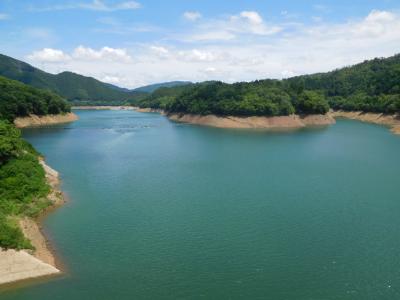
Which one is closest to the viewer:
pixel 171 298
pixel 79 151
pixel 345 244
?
pixel 171 298

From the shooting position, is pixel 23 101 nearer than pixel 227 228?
No

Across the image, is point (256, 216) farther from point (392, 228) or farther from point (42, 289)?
point (42, 289)

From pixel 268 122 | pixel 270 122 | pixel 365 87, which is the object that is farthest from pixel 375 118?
pixel 365 87

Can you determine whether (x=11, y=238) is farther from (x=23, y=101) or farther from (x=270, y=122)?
(x=23, y=101)

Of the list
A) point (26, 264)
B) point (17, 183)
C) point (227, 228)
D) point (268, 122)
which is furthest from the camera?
point (268, 122)

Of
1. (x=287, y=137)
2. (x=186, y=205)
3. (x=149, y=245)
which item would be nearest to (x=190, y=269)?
(x=149, y=245)

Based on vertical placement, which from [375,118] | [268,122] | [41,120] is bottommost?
[41,120]
